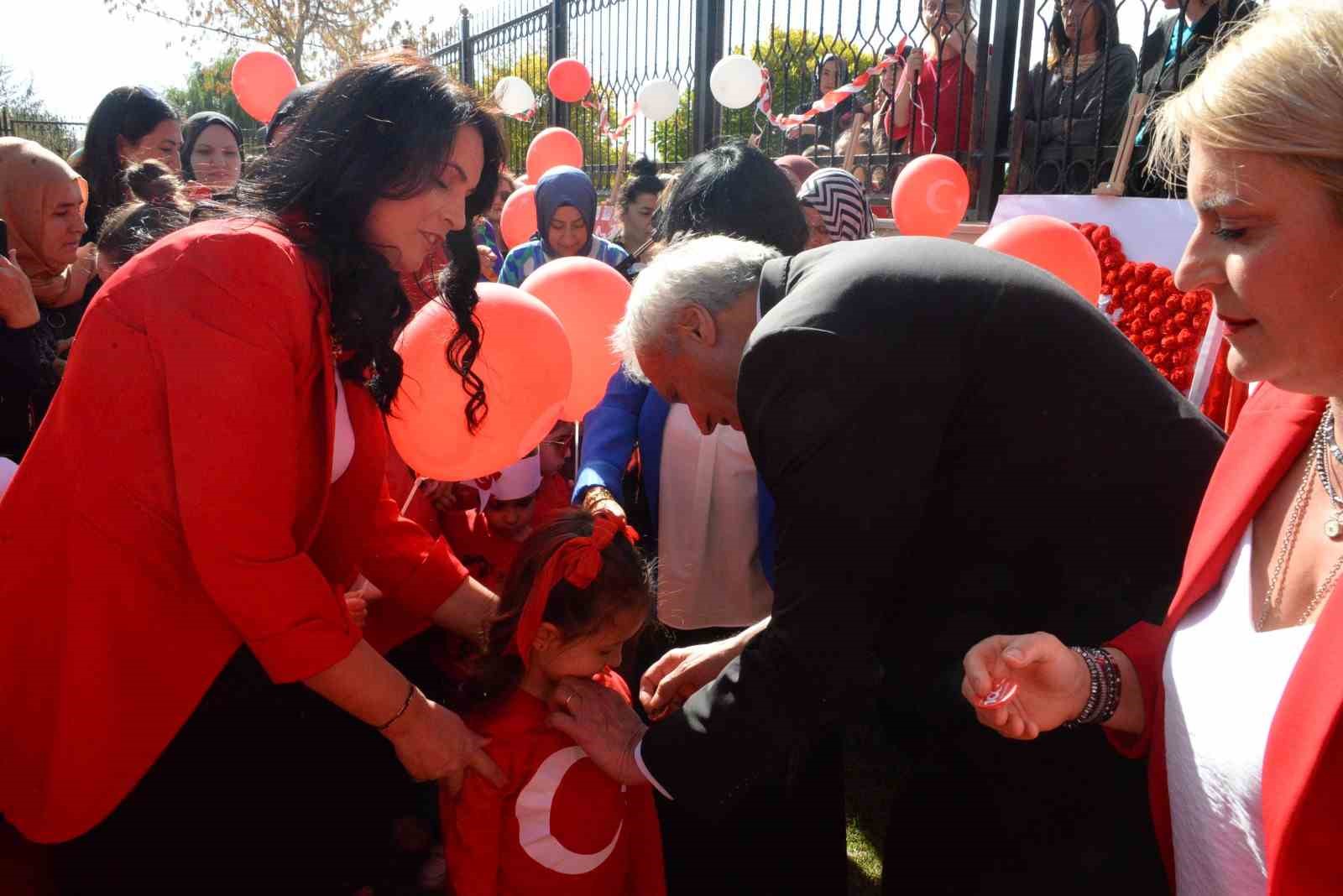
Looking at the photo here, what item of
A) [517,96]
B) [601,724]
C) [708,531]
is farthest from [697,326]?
[517,96]

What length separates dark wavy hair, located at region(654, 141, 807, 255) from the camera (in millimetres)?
3340

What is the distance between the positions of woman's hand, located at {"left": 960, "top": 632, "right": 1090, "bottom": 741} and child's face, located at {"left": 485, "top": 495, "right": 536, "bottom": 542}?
2.18 m

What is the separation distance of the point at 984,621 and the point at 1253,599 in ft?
1.40

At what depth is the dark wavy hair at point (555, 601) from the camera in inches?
85.8

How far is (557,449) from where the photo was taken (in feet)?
12.5

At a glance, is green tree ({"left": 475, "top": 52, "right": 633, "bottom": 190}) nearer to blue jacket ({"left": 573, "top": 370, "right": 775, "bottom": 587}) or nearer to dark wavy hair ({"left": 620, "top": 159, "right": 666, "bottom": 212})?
dark wavy hair ({"left": 620, "top": 159, "right": 666, "bottom": 212})

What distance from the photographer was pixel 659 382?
2.14m

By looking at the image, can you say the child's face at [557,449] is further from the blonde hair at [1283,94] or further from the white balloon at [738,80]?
the white balloon at [738,80]

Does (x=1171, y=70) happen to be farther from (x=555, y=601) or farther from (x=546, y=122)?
(x=546, y=122)

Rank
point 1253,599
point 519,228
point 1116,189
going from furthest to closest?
point 519,228 → point 1116,189 → point 1253,599

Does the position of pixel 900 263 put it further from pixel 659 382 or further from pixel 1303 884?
pixel 1303 884

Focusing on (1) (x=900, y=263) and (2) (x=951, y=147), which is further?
(2) (x=951, y=147)

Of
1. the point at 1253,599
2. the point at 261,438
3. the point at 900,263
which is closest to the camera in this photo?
the point at 1253,599

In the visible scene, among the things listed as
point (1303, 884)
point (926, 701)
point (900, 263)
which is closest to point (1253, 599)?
point (1303, 884)
